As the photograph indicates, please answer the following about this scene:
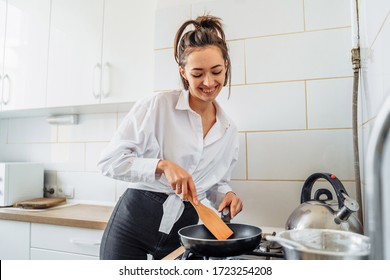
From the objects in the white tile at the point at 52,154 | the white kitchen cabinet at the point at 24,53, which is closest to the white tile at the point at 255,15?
the white kitchen cabinet at the point at 24,53

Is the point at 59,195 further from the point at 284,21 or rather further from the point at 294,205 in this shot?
the point at 284,21

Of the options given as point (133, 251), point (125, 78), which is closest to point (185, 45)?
point (125, 78)

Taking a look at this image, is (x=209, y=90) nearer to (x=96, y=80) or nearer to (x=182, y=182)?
(x=182, y=182)

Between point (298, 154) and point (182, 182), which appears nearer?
point (182, 182)

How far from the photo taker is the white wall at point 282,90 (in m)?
0.88

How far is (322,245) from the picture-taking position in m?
0.40

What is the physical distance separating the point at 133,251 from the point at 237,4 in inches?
33.8

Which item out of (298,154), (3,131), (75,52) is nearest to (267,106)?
(298,154)

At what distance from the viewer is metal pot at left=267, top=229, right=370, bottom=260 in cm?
31

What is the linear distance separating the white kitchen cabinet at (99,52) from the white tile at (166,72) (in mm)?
61

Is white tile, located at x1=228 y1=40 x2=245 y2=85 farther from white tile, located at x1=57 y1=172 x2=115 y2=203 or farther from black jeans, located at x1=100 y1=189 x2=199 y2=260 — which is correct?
white tile, located at x1=57 y1=172 x2=115 y2=203

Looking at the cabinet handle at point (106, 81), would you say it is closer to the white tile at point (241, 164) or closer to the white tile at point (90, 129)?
the white tile at point (90, 129)

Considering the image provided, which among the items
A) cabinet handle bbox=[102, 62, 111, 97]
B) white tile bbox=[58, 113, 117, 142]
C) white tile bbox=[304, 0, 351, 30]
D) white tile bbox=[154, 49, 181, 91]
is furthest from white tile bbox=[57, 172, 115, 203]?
white tile bbox=[304, 0, 351, 30]

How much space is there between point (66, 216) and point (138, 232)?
454 mm
